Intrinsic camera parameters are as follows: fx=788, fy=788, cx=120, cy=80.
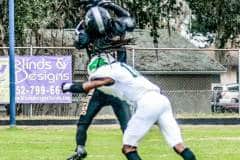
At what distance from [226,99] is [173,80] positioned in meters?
4.04

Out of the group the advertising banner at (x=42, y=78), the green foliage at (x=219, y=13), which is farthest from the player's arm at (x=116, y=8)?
the green foliage at (x=219, y=13)

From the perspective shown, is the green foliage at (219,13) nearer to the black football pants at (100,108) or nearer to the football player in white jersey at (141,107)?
the black football pants at (100,108)

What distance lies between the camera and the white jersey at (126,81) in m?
9.10

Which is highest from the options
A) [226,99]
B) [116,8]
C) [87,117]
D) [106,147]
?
[116,8]

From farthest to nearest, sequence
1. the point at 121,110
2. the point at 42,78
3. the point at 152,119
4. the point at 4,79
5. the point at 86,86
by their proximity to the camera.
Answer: the point at 42,78
the point at 4,79
the point at 121,110
the point at 86,86
the point at 152,119

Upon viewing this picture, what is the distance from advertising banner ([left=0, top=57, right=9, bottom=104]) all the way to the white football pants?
58.1 feet

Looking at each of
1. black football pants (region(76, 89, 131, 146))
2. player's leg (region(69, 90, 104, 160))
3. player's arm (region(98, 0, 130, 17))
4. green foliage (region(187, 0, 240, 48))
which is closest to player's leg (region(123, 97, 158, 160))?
player's arm (region(98, 0, 130, 17))

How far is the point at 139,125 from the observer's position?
9047 millimetres

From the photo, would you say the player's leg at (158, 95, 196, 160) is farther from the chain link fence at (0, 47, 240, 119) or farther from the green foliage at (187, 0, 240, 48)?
the green foliage at (187, 0, 240, 48)

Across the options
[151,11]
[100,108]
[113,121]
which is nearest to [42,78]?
[113,121]

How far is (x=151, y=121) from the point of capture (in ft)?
29.6

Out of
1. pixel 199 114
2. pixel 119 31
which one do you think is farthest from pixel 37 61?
pixel 119 31

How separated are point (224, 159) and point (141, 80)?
4.78m

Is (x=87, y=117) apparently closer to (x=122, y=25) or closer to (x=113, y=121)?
(x=122, y=25)
